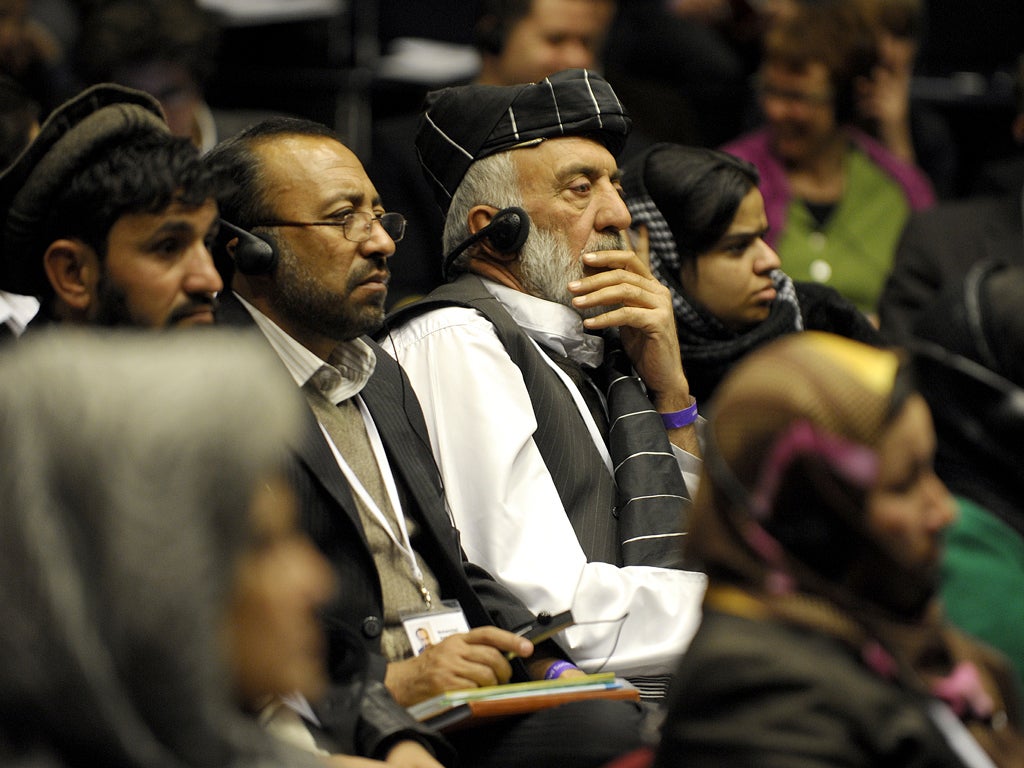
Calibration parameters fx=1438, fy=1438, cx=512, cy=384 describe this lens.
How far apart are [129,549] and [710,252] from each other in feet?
9.20

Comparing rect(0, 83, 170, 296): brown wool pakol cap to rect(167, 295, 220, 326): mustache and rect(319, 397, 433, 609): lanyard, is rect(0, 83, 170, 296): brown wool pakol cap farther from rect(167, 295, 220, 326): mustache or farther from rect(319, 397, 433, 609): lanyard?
rect(319, 397, 433, 609): lanyard

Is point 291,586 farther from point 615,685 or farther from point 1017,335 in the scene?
point 1017,335

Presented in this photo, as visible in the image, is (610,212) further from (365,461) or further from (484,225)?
(365,461)

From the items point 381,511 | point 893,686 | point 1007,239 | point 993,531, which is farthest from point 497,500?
point 1007,239

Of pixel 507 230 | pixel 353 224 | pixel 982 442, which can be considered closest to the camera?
pixel 982 442

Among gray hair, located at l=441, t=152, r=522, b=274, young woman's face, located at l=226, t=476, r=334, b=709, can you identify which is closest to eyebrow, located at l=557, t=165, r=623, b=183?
gray hair, located at l=441, t=152, r=522, b=274

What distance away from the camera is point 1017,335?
2387 millimetres

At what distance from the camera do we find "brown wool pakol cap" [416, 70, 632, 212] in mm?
3672

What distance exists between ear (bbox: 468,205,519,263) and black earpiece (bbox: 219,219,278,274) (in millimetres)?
706

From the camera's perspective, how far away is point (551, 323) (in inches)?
140

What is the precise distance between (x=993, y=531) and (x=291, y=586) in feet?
3.86

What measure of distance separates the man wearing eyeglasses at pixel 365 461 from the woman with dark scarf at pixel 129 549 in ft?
3.40

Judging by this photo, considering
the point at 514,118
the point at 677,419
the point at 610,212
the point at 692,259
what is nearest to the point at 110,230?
the point at 514,118

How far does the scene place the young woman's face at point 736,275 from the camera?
A: 4.06 metres
